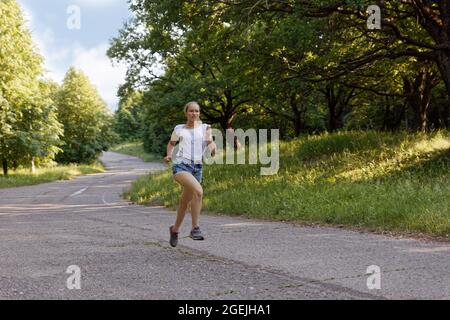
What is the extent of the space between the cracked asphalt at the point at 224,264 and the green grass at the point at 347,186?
2.89ft

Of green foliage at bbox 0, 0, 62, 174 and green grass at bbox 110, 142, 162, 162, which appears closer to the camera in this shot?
green foliage at bbox 0, 0, 62, 174

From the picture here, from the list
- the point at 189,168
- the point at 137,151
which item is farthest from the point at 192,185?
the point at 137,151

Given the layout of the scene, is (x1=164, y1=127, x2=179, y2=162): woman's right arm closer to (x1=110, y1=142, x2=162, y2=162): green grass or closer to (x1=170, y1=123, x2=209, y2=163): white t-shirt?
(x1=170, y1=123, x2=209, y2=163): white t-shirt

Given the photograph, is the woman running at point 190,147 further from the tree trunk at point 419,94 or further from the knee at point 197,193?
the tree trunk at point 419,94

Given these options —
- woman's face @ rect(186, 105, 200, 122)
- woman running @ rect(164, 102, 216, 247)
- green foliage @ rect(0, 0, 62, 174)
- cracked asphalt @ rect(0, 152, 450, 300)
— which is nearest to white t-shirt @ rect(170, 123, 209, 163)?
woman running @ rect(164, 102, 216, 247)

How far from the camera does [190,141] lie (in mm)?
7219

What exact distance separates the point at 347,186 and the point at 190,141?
18.0 feet

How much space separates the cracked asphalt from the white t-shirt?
1.34 m

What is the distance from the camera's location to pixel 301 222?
32.8ft

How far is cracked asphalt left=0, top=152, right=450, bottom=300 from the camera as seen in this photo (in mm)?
4785

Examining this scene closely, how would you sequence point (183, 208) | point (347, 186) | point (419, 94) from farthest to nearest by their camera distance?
point (419, 94) → point (347, 186) → point (183, 208)

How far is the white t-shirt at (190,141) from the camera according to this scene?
722 centimetres

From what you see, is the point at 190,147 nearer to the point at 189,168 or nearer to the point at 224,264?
the point at 189,168
